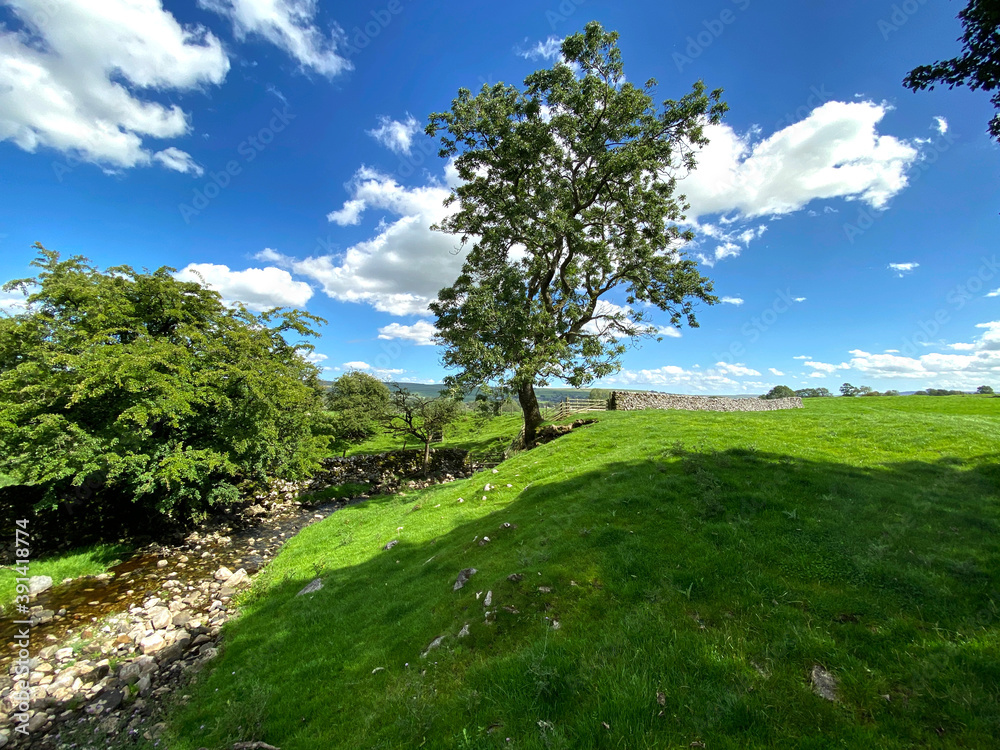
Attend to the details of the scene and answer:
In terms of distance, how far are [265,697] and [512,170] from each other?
2501 centimetres

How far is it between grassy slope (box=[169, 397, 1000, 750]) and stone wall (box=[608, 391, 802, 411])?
82.5 ft

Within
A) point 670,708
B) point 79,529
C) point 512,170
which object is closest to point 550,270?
point 512,170

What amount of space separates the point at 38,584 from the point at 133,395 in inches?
294

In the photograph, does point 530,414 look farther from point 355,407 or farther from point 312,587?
point 355,407

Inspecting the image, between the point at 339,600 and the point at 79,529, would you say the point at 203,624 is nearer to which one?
the point at 339,600

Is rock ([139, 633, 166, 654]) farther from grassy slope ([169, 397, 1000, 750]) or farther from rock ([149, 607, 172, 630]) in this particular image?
grassy slope ([169, 397, 1000, 750])

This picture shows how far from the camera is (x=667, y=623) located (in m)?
5.81

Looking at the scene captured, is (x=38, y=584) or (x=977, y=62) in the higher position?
(x=977, y=62)

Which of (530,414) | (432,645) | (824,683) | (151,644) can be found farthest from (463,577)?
(530,414)

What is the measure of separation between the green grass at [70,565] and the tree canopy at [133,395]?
86.2 inches

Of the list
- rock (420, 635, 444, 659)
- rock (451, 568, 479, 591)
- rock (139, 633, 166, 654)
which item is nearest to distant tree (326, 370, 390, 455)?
rock (139, 633, 166, 654)

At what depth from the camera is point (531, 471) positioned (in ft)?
62.1

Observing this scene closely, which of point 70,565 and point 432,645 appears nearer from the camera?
point 432,645

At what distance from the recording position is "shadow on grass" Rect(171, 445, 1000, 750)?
428cm
